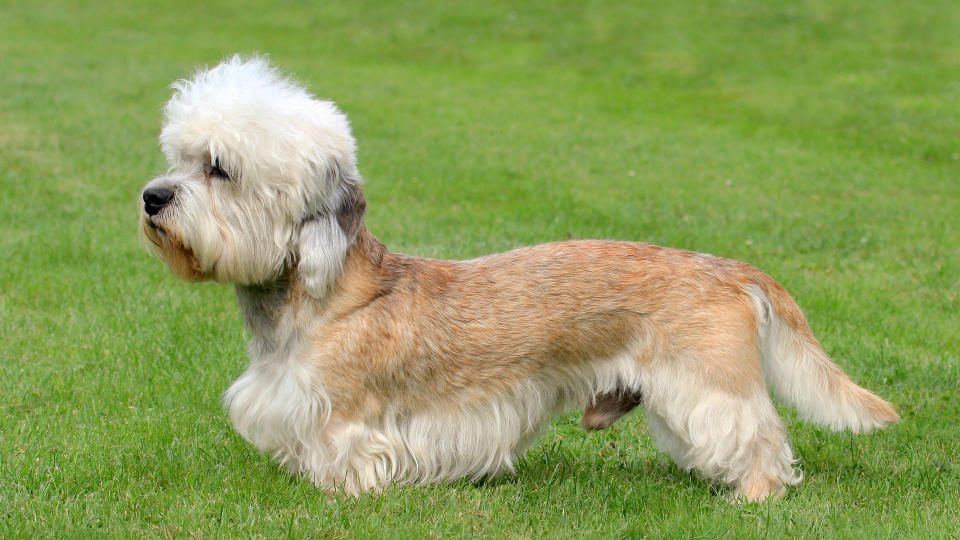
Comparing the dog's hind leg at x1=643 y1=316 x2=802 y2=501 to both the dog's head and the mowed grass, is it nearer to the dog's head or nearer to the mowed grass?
the mowed grass

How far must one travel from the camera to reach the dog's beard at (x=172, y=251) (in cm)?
440

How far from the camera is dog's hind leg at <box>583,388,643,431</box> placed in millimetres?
5133

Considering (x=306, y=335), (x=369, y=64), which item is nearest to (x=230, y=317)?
(x=306, y=335)

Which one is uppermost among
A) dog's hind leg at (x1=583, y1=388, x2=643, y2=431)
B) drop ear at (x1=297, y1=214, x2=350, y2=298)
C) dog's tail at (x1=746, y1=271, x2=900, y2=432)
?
drop ear at (x1=297, y1=214, x2=350, y2=298)

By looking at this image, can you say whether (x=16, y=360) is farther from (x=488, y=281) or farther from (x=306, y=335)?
(x=488, y=281)

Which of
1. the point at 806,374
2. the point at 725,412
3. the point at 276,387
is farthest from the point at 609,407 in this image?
the point at 276,387

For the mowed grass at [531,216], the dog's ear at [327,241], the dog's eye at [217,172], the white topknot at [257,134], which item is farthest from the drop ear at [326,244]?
the mowed grass at [531,216]

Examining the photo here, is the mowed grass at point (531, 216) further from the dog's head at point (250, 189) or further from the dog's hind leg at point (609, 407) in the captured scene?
the dog's head at point (250, 189)

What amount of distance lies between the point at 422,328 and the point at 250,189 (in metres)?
1.00

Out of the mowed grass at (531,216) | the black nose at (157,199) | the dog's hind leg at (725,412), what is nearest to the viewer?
the black nose at (157,199)

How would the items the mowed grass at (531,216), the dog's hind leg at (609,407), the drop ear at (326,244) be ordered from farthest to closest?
the dog's hind leg at (609,407) < the mowed grass at (531,216) < the drop ear at (326,244)

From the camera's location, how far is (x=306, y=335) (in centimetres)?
464

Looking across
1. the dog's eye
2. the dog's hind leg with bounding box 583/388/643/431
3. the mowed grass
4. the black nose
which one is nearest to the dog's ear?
the dog's eye

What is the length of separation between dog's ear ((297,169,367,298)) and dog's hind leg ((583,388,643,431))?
1.45 meters
